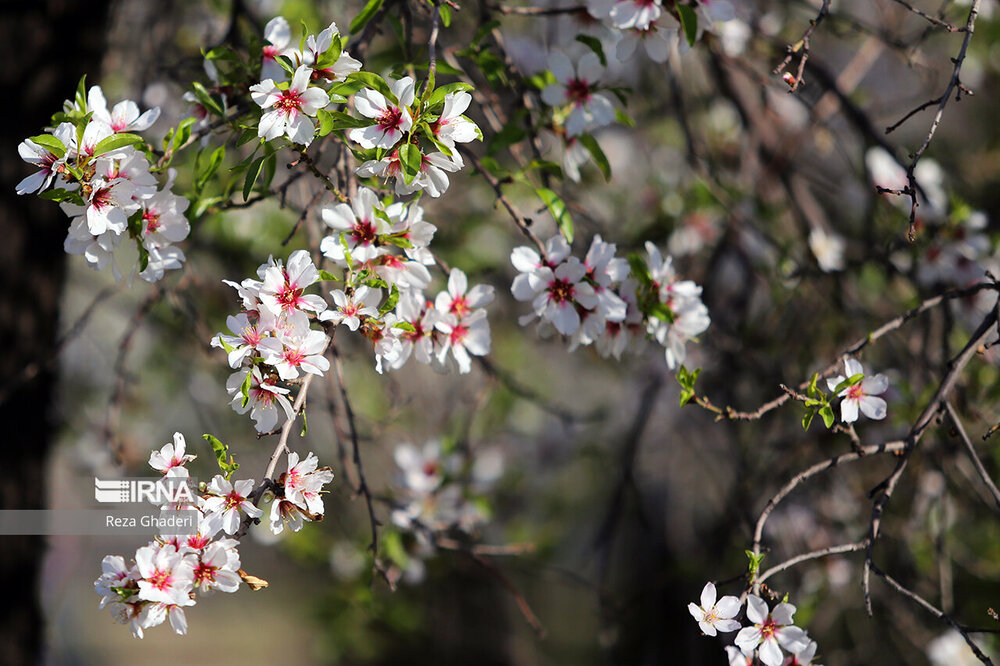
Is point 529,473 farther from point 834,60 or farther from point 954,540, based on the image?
point 834,60

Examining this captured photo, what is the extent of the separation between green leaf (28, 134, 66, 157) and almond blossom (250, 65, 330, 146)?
0.27 metres

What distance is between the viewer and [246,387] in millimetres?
948

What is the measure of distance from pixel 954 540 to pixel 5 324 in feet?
9.18

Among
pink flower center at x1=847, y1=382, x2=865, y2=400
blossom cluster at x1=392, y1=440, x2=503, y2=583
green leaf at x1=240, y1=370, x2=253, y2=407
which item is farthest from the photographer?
blossom cluster at x1=392, y1=440, x2=503, y2=583

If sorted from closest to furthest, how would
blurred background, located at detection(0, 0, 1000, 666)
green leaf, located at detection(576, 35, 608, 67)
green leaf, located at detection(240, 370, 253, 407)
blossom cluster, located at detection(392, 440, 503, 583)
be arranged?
green leaf, located at detection(240, 370, 253, 407)
green leaf, located at detection(576, 35, 608, 67)
blurred background, located at detection(0, 0, 1000, 666)
blossom cluster, located at detection(392, 440, 503, 583)

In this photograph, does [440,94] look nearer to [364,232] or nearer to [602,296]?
[364,232]

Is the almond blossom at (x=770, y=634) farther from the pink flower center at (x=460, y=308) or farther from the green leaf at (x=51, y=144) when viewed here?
the green leaf at (x=51, y=144)

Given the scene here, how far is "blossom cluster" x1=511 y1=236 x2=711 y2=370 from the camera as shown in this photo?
3.82ft

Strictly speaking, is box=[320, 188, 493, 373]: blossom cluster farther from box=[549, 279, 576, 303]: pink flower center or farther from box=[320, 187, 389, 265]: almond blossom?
box=[549, 279, 576, 303]: pink flower center

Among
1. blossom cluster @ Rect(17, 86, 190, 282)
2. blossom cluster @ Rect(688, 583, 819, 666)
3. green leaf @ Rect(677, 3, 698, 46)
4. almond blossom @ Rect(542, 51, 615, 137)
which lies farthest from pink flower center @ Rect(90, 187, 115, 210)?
blossom cluster @ Rect(688, 583, 819, 666)

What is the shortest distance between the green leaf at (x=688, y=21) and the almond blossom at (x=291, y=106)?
57 cm

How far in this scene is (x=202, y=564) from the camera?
982mm

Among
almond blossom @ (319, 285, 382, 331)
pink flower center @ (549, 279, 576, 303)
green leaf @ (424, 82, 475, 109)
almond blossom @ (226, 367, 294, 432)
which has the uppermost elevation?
green leaf @ (424, 82, 475, 109)

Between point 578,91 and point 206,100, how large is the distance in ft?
2.10
